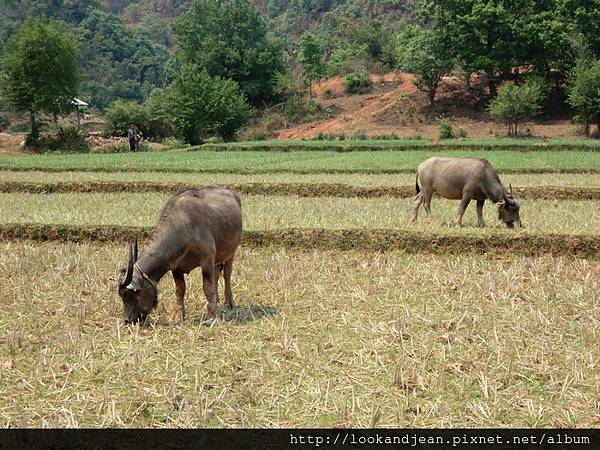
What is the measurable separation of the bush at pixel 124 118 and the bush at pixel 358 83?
18.0 m

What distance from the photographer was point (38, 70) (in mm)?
41344

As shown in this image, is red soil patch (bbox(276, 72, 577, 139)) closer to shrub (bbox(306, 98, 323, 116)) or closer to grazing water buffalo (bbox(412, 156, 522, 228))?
shrub (bbox(306, 98, 323, 116))

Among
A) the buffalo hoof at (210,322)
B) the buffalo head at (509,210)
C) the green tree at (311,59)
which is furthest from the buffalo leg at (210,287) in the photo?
the green tree at (311,59)

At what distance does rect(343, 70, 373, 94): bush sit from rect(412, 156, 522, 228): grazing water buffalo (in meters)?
44.8

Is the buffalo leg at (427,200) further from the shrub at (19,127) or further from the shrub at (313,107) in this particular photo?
the shrub at (19,127)

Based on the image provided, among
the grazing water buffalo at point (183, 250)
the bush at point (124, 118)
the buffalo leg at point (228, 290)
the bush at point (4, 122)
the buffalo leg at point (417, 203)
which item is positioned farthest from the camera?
the bush at point (4, 122)

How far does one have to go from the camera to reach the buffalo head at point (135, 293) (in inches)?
243

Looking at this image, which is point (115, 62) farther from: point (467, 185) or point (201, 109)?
point (467, 185)

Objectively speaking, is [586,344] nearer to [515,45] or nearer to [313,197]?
[313,197]

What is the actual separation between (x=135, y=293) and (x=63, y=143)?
3728 cm

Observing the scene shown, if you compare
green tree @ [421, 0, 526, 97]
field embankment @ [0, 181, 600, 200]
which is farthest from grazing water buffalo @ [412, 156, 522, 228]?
green tree @ [421, 0, 526, 97]

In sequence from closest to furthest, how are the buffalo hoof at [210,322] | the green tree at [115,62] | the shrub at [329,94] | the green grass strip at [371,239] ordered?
the buffalo hoof at [210,322]
the green grass strip at [371,239]
the shrub at [329,94]
the green tree at [115,62]

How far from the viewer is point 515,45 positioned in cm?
4597

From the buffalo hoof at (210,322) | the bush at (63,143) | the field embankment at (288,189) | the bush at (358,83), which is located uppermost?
the bush at (358,83)
